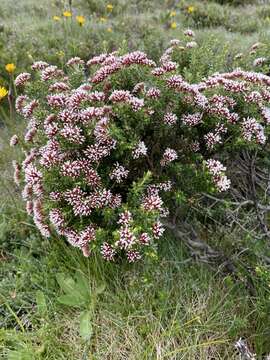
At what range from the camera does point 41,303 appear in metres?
2.45

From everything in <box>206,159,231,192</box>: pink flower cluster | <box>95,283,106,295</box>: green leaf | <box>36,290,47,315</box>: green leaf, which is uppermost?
<box>206,159,231,192</box>: pink flower cluster

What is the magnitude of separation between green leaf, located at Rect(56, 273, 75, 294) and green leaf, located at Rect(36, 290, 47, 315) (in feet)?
0.40

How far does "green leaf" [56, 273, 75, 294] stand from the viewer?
2.49m

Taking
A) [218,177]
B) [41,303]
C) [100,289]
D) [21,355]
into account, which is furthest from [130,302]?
[218,177]

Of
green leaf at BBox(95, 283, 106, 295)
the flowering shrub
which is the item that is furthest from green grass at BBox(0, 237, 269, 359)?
the flowering shrub

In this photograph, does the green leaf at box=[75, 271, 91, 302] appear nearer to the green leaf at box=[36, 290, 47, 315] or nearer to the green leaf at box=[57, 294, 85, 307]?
the green leaf at box=[57, 294, 85, 307]

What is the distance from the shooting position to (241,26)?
7.42 metres

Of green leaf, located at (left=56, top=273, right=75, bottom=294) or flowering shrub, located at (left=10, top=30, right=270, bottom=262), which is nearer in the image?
flowering shrub, located at (left=10, top=30, right=270, bottom=262)

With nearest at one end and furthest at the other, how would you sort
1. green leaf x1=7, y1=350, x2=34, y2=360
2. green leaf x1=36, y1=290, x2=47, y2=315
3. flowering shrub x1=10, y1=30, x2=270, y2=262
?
flowering shrub x1=10, y1=30, x2=270, y2=262, green leaf x1=7, y1=350, x2=34, y2=360, green leaf x1=36, y1=290, x2=47, y2=315

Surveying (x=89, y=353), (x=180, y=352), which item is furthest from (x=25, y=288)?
(x=180, y=352)

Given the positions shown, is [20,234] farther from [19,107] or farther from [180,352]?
[180,352]

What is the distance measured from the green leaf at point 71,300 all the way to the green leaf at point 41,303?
0.09 m

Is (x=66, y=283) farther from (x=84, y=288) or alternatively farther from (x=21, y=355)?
(x=21, y=355)

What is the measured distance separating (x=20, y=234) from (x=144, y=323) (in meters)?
1.13
